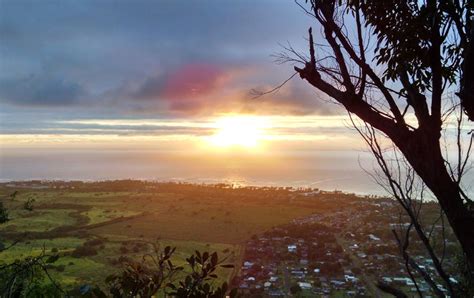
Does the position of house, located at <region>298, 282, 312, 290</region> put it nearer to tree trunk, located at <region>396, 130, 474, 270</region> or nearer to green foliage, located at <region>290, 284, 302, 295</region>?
green foliage, located at <region>290, 284, 302, 295</region>

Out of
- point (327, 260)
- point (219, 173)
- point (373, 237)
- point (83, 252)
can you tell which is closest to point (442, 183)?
point (327, 260)

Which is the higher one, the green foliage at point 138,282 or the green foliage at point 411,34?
the green foliage at point 411,34

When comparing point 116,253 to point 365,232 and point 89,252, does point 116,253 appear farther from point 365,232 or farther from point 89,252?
point 365,232

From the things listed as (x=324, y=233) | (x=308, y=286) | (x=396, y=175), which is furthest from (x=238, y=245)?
(x=396, y=175)

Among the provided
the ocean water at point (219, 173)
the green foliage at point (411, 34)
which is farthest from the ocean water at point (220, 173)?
the green foliage at point (411, 34)

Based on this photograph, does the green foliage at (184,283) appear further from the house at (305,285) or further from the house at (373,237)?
the house at (373,237)

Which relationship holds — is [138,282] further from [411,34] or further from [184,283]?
[411,34]

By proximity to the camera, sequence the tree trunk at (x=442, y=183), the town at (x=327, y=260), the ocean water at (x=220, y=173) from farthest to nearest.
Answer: the ocean water at (x=220, y=173) → the town at (x=327, y=260) → the tree trunk at (x=442, y=183)

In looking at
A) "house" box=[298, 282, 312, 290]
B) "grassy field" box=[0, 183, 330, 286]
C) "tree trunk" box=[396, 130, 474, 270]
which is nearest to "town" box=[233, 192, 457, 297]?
"house" box=[298, 282, 312, 290]
